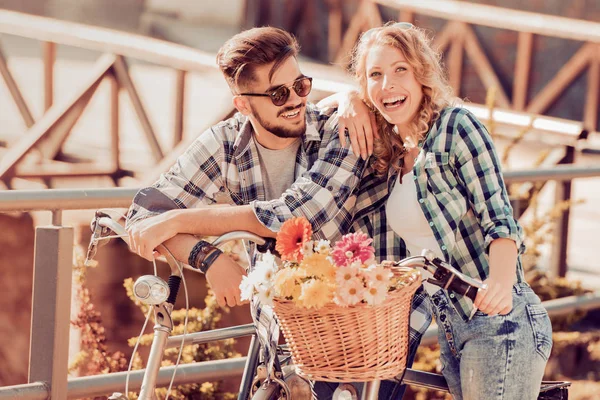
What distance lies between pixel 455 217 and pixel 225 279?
1.85 feet

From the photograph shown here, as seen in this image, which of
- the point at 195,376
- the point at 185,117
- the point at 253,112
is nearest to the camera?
the point at 253,112

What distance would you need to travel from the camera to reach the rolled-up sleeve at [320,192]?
2543 millimetres

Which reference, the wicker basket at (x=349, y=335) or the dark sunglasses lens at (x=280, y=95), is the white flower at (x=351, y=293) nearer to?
the wicker basket at (x=349, y=335)

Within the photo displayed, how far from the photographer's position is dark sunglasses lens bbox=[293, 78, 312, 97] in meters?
2.61

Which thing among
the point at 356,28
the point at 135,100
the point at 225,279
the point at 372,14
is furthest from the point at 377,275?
the point at 356,28

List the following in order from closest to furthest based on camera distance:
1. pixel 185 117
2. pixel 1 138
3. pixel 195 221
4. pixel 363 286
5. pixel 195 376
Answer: pixel 363 286 → pixel 195 221 → pixel 195 376 → pixel 185 117 → pixel 1 138

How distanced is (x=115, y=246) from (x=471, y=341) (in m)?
2.61

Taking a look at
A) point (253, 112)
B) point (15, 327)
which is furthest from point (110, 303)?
point (253, 112)

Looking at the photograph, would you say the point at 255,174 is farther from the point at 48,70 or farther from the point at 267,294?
the point at 48,70

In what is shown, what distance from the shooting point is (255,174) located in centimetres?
273

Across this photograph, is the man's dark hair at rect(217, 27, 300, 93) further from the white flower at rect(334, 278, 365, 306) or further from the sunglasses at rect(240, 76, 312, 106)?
the white flower at rect(334, 278, 365, 306)

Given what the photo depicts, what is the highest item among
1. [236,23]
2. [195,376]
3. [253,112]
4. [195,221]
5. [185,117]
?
[236,23]

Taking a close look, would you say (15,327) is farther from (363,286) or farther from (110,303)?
(363,286)

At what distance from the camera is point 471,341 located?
2508mm
